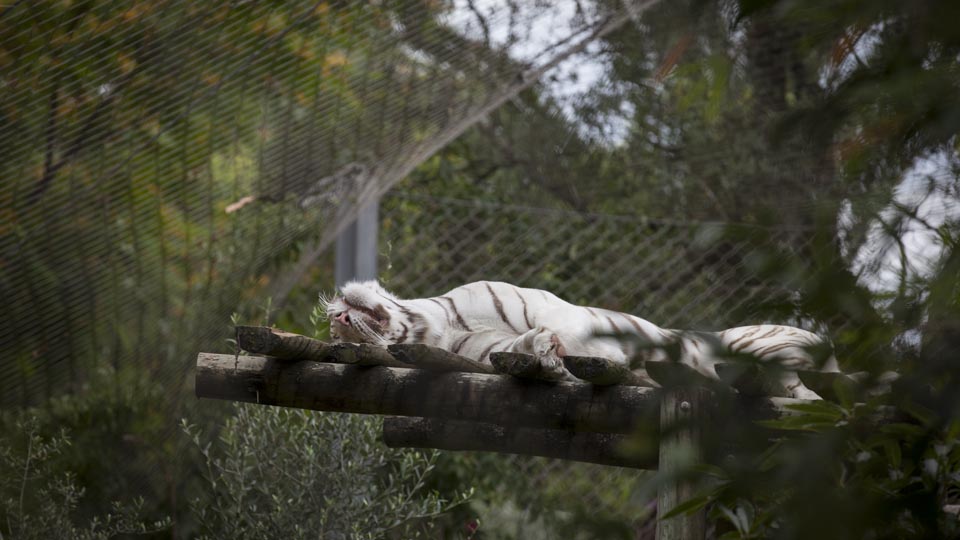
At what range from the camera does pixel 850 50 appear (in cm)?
85

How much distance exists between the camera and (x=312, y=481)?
253 cm

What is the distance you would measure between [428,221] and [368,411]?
206 centimetres

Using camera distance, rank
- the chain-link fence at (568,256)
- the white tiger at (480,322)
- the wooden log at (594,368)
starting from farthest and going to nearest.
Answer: the chain-link fence at (568,256)
the white tiger at (480,322)
the wooden log at (594,368)

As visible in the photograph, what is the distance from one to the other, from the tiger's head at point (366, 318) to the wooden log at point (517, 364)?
39 centimetres

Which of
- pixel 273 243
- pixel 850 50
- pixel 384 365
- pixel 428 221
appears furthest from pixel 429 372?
pixel 428 221

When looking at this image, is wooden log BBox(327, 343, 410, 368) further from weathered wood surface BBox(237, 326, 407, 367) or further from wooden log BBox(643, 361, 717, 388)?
wooden log BBox(643, 361, 717, 388)

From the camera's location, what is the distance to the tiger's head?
1974 millimetres

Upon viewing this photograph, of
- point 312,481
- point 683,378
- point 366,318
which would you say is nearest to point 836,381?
point 683,378

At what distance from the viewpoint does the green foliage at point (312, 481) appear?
250 centimetres

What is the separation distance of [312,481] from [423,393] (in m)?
0.95

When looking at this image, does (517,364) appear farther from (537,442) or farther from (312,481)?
(312,481)

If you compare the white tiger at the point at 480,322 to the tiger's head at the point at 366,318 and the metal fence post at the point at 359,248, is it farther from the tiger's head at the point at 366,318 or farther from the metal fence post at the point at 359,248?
the metal fence post at the point at 359,248

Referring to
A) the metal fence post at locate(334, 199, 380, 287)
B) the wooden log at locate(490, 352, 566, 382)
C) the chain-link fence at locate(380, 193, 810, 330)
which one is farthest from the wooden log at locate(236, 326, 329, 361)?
the chain-link fence at locate(380, 193, 810, 330)

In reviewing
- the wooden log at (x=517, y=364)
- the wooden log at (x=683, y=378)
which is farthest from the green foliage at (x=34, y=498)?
the wooden log at (x=683, y=378)
